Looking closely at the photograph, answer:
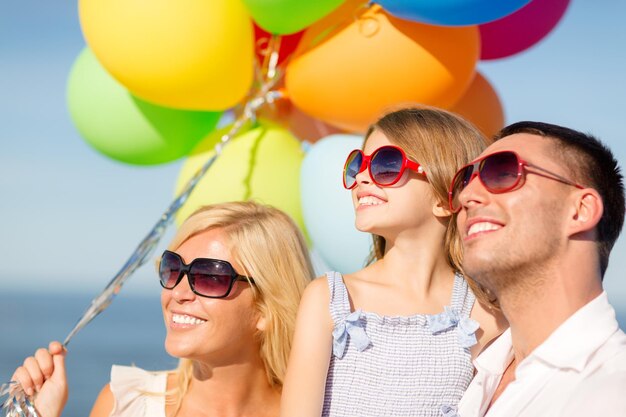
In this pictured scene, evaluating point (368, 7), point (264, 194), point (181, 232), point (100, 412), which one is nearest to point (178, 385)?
point (100, 412)

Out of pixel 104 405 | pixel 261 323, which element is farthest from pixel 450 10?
pixel 104 405

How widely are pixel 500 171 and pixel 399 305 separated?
0.51m

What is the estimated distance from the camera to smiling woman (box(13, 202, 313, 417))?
2.33m

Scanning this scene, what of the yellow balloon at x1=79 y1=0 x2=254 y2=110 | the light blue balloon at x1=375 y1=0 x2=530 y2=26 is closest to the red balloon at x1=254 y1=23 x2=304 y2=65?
the yellow balloon at x1=79 y1=0 x2=254 y2=110

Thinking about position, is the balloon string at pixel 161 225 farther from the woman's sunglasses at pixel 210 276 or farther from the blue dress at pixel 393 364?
the blue dress at pixel 393 364

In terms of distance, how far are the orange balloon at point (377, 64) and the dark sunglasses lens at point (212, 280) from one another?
139cm

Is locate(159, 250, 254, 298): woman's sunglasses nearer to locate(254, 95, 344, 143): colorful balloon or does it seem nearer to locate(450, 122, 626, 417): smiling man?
locate(450, 122, 626, 417): smiling man

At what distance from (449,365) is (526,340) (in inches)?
15.4

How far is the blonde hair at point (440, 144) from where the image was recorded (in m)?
2.25

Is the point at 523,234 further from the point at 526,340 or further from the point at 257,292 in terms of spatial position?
the point at 257,292

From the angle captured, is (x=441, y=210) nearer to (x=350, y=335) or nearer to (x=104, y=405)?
(x=350, y=335)

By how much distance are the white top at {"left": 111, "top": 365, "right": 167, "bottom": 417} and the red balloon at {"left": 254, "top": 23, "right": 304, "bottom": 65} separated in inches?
72.8

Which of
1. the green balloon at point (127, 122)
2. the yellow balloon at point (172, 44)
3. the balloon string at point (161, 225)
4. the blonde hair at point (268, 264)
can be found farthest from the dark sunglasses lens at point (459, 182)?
the green balloon at point (127, 122)

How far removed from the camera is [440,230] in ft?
7.59
